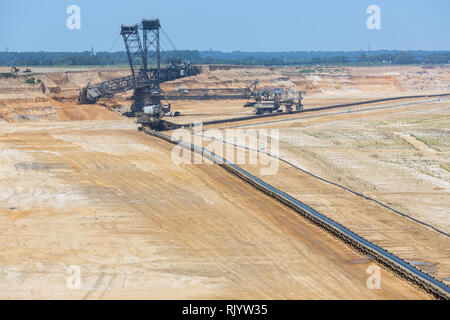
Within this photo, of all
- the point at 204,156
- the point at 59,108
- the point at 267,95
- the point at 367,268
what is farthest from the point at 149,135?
the point at 367,268

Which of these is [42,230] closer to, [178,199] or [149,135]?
[178,199]

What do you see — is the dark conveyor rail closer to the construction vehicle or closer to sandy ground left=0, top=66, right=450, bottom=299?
sandy ground left=0, top=66, right=450, bottom=299

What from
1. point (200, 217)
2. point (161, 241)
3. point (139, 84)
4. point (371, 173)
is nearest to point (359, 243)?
point (161, 241)

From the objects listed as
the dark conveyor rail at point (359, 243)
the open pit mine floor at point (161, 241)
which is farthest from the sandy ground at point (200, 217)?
the dark conveyor rail at point (359, 243)

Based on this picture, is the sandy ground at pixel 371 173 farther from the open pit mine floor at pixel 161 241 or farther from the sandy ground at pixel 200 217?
the open pit mine floor at pixel 161 241

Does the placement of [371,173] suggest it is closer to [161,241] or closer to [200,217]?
[200,217]

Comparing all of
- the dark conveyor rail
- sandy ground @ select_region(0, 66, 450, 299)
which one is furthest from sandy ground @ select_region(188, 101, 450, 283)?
the dark conveyor rail

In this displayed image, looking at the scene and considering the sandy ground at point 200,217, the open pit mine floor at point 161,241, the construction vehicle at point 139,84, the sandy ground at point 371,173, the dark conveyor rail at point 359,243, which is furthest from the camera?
the construction vehicle at point 139,84
